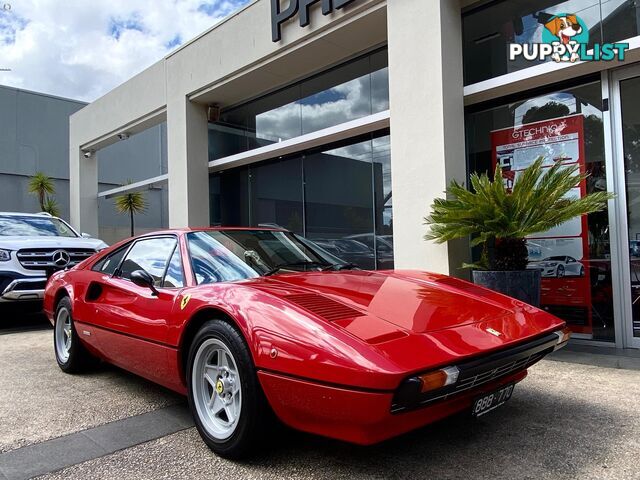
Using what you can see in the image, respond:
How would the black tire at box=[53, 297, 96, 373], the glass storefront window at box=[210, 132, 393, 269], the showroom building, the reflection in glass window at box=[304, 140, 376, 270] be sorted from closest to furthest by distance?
the black tire at box=[53, 297, 96, 373] → the showroom building → the glass storefront window at box=[210, 132, 393, 269] → the reflection in glass window at box=[304, 140, 376, 270]

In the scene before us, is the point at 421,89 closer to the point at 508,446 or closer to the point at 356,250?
the point at 356,250

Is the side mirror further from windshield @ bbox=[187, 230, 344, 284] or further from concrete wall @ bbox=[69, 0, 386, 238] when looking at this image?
concrete wall @ bbox=[69, 0, 386, 238]

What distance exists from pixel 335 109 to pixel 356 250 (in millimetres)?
2657

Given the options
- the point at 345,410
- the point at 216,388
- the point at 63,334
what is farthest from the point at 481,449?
the point at 63,334

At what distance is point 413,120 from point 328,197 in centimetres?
328

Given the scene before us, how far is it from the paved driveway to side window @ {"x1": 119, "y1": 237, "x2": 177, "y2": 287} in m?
0.95

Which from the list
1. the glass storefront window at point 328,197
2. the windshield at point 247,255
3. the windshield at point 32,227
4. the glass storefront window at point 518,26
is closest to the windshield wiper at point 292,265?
the windshield at point 247,255

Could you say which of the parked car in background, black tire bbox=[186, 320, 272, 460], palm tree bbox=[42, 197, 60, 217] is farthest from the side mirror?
palm tree bbox=[42, 197, 60, 217]

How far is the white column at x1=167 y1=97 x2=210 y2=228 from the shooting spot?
10.8 metres

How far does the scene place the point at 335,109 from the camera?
→ 30.1 ft

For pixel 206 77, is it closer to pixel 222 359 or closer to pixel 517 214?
pixel 517 214

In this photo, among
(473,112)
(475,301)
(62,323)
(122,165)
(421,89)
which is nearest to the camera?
(475,301)

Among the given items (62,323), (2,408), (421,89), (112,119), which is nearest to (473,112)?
(421,89)

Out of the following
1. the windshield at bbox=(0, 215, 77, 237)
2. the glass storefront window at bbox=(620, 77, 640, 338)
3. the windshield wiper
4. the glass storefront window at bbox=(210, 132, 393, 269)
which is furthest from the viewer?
the glass storefront window at bbox=(210, 132, 393, 269)
